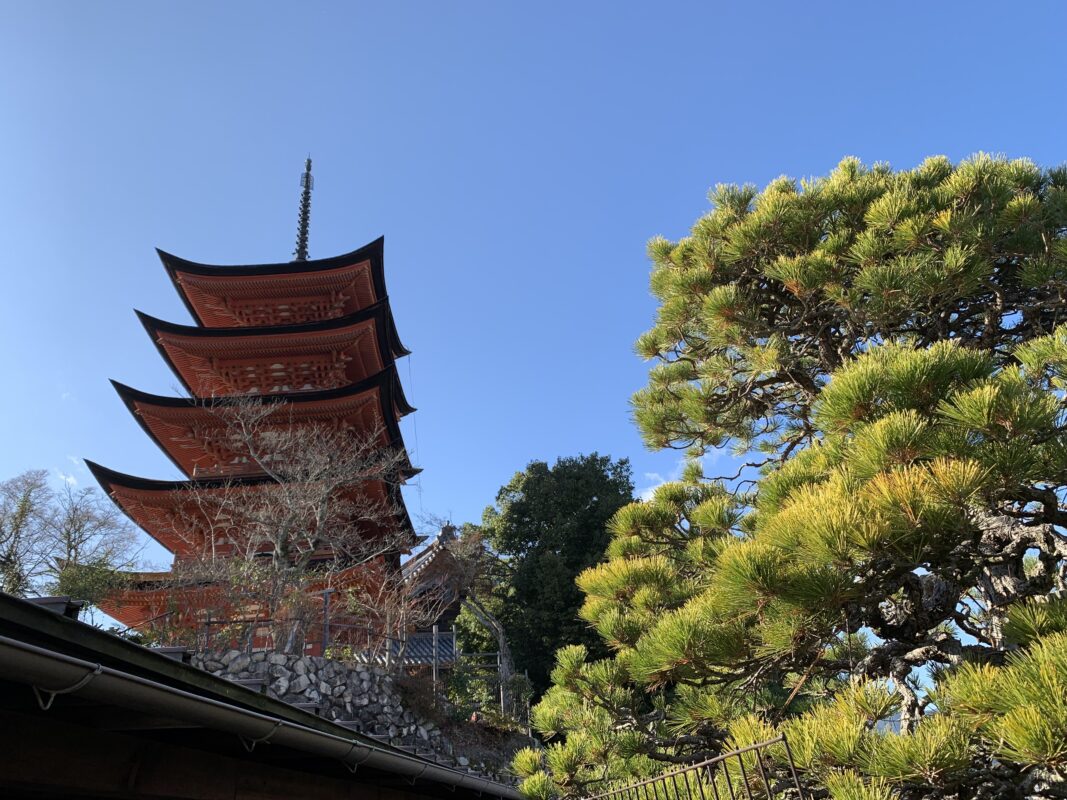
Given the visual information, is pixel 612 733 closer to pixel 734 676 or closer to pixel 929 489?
pixel 734 676

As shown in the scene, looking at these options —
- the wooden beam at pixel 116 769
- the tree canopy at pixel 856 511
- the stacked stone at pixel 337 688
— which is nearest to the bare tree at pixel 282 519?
the stacked stone at pixel 337 688

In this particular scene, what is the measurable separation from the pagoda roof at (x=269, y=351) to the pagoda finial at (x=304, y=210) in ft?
19.0

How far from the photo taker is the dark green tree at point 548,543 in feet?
48.9

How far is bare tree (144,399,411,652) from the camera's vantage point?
9.47 meters

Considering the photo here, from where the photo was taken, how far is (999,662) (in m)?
2.48

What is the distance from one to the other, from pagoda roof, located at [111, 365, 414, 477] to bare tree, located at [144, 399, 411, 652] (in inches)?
5.3

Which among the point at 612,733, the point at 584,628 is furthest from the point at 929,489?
the point at 584,628

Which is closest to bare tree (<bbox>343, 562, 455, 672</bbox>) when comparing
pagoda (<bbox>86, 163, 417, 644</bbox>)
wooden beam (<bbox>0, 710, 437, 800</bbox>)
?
pagoda (<bbox>86, 163, 417, 644</bbox>)

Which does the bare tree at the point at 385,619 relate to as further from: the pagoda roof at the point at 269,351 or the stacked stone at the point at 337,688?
the pagoda roof at the point at 269,351

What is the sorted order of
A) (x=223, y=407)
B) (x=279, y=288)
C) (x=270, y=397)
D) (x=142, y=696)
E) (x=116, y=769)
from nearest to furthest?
(x=142, y=696), (x=116, y=769), (x=223, y=407), (x=270, y=397), (x=279, y=288)

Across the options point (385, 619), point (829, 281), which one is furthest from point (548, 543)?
point (829, 281)

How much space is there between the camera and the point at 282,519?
10828mm

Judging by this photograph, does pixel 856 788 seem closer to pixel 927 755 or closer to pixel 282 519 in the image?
pixel 927 755

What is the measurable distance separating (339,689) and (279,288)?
1082 cm
